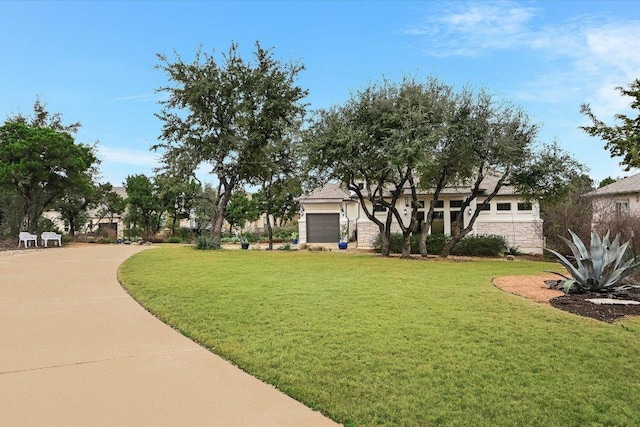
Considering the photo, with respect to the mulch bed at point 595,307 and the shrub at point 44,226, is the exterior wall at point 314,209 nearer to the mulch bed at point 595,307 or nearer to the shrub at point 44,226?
the shrub at point 44,226

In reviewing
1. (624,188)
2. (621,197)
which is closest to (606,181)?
(621,197)

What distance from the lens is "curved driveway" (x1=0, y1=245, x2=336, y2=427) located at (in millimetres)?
3385

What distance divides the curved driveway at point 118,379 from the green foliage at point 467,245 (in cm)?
1829

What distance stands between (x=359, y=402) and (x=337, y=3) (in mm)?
13142

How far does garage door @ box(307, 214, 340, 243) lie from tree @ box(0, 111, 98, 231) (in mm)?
16203

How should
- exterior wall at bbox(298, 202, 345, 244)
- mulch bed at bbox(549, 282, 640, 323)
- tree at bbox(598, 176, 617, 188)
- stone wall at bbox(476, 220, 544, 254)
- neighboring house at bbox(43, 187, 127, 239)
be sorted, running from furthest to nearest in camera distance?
tree at bbox(598, 176, 617, 188) < neighboring house at bbox(43, 187, 127, 239) < exterior wall at bbox(298, 202, 345, 244) < stone wall at bbox(476, 220, 544, 254) < mulch bed at bbox(549, 282, 640, 323)

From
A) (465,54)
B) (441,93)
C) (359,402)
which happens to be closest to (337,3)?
(465,54)

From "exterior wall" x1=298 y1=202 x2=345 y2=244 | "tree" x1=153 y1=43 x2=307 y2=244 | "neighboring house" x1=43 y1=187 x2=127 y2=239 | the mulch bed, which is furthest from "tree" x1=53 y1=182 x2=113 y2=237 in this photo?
the mulch bed

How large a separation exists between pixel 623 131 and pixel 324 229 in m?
24.8

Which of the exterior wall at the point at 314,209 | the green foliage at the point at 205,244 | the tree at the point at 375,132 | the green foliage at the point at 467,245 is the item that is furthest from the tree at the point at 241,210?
the tree at the point at 375,132

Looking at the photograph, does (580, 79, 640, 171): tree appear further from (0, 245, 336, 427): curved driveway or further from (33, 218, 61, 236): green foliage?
(33, 218, 61, 236): green foliage

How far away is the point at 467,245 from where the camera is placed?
23.3 meters

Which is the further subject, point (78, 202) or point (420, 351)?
point (78, 202)

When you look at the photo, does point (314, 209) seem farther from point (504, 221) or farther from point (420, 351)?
point (420, 351)
